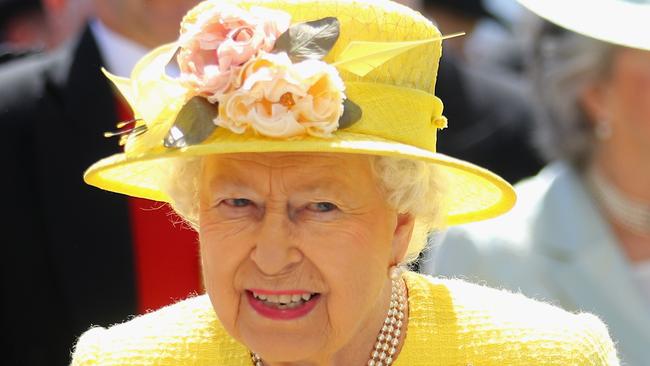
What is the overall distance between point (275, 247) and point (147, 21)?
2872 mm

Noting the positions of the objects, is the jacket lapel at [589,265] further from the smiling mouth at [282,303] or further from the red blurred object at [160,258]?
the smiling mouth at [282,303]

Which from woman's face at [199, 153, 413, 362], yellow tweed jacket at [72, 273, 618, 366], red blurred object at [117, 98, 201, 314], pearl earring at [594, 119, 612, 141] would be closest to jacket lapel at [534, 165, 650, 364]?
pearl earring at [594, 119, 612, 141]

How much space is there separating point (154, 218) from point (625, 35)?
1.88m

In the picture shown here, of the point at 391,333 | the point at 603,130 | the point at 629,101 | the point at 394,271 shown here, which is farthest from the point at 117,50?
the point at 394,271

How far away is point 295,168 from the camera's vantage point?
11.5 feet

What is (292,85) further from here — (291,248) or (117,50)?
(117,50)

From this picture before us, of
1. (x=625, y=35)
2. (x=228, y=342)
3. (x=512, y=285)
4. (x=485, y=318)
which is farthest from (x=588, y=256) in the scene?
(x=228, y=342)

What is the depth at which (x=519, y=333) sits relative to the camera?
3.90 meters

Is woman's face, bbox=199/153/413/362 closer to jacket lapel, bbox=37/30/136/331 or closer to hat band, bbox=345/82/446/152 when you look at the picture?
hat band, bbox=345/82/446/152

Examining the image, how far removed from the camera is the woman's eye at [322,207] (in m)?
3.51

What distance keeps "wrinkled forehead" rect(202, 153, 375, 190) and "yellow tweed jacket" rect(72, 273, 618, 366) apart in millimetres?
574

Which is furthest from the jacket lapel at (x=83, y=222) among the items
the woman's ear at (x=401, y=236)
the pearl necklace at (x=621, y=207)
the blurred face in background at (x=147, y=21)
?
the woman's ear at (x=401, y=236)

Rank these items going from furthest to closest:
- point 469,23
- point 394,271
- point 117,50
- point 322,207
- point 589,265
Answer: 1. point 469,23
2. point 117,50
3. point 589,265
4. point 394,271
5. point 322,207

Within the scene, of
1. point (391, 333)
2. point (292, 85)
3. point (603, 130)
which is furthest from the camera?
point (603, 130)
